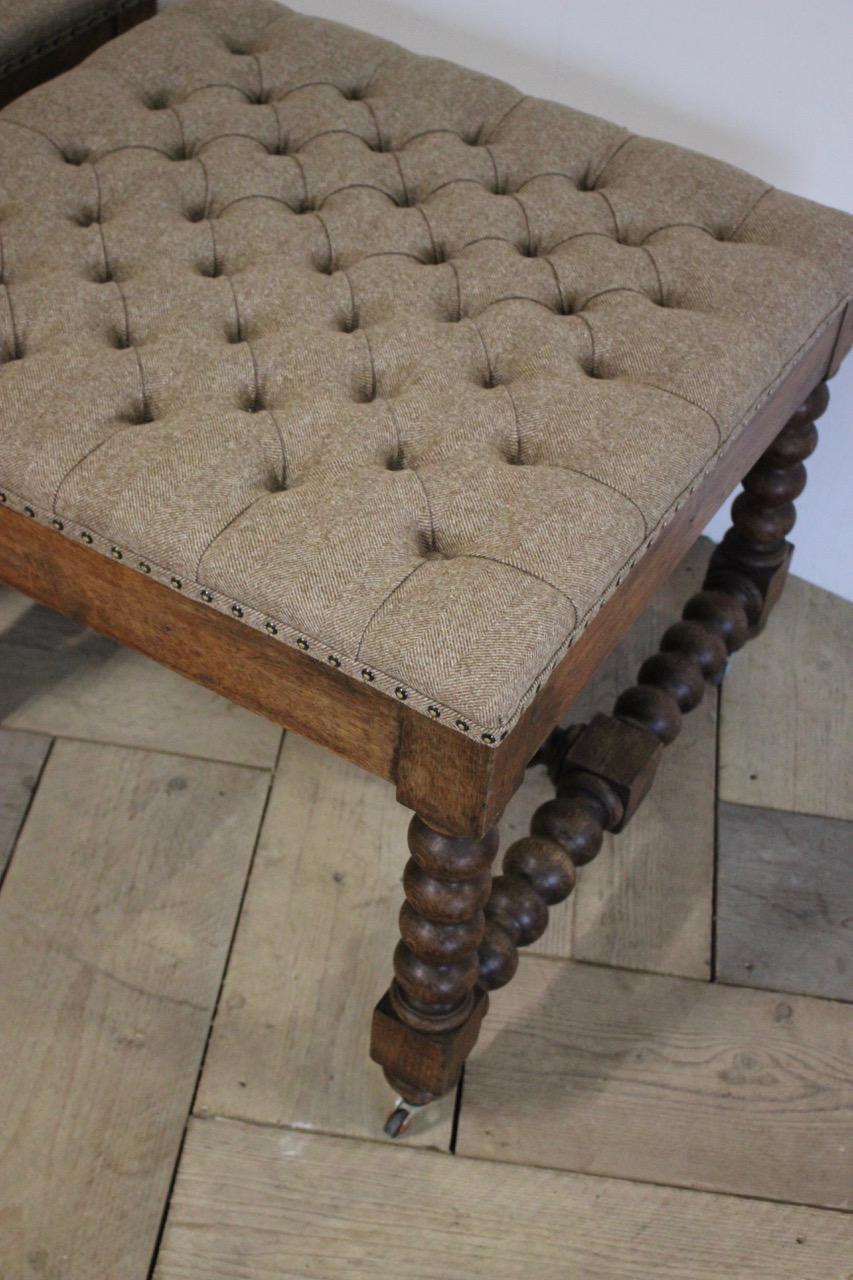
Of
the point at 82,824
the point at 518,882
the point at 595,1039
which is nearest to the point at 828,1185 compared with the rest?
the point at 595,1039

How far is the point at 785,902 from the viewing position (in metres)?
1.00

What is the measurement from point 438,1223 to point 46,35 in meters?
0.80

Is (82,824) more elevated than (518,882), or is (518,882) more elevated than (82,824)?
(518,882)

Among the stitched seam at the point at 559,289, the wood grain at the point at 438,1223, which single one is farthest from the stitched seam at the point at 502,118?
the wood grain at the point at 438,1223

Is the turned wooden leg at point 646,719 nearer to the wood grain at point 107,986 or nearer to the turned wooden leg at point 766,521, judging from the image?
the turned wooden leg at point 766,521

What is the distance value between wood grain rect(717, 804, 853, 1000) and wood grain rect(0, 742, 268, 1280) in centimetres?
33

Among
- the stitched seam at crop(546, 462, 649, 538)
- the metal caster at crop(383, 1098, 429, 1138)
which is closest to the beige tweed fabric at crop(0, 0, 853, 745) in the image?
the stitched seam at crop(546, 462, 649, 538)

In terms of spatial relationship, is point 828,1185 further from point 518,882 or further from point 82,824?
point 82,824

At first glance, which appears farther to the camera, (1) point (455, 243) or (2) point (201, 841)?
(2) point (201, 841)

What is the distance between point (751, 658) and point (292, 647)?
1.98 feet

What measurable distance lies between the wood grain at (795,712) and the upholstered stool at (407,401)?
0.12 meters

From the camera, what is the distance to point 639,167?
88 centimetres

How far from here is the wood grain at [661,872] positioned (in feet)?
3.15

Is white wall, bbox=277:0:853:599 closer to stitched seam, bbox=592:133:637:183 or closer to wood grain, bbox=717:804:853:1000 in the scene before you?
stitched seam, bbox=592:133:637:183
